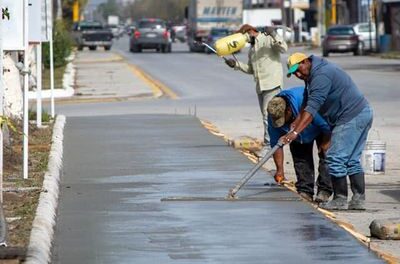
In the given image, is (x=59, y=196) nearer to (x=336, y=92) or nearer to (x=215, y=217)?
(x=215, y=217)

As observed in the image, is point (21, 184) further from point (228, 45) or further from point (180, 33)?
point (180, 33)

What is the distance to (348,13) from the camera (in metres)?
99.3

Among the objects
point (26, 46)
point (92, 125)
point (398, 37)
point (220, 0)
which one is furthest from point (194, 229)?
point (220, 0)

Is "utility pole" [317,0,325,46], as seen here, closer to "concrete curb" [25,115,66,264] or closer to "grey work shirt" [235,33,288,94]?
"grey work shirt" [235,33,288,94]

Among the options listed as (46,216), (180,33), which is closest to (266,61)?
(46,216)

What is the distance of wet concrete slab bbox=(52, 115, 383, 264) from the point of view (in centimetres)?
980

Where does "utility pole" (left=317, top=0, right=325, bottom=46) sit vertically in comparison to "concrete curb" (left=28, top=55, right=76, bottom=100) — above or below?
above

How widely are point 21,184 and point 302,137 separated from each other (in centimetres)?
300

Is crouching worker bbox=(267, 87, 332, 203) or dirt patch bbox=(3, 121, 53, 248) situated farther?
crouching worker bbox=(267, 87, 332, 203)

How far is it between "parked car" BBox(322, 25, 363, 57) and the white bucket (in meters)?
47.9

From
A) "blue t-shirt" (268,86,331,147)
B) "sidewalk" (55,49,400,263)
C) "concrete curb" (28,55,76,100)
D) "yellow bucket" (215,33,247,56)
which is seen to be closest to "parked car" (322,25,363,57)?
"sidewalk" (55,49,400,263)

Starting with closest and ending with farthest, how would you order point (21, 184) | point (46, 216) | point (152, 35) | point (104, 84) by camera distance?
1. point (46, 216)
2. point (21, 184)
3. point (104, 84)
4. point (152, 35)

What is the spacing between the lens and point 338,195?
12258 mm

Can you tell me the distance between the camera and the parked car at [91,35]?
78.2 m
